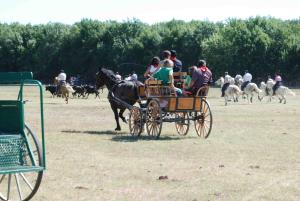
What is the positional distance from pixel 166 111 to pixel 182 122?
1039mm

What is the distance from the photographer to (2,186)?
10.4 metres

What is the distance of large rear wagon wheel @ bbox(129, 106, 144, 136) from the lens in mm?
18750

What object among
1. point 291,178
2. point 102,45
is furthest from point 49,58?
point 291,178

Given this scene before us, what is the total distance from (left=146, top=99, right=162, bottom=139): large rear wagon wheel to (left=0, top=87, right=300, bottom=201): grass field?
283 mm

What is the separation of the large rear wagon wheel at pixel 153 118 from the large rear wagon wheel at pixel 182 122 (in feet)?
2.17

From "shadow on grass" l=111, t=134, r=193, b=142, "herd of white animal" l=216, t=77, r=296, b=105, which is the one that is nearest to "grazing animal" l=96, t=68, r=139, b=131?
"shadow on grass" l=111, t=134, r=193, b=142

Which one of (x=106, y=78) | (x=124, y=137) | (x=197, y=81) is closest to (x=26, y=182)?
(x=124, y=137)

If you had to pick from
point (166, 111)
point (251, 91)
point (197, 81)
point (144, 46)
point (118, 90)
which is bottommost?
point (251, 91)

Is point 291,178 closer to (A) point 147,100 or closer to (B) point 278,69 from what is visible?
(A) point 147,100

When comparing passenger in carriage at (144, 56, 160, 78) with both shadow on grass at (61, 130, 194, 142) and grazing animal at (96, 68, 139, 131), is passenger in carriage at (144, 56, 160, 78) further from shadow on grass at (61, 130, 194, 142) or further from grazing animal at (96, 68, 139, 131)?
shadow on grass at (61, 130, 194, 142)

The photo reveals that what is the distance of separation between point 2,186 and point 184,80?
956cm

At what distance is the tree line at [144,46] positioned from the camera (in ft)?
256

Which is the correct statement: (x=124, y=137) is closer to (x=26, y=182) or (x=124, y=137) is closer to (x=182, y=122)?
(x=182, y=122)

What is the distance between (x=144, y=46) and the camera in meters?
88.8
